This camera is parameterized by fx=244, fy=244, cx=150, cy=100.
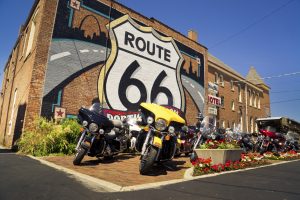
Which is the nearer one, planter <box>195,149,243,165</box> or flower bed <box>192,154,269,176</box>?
flower bed <box>192,154,269,176</box>

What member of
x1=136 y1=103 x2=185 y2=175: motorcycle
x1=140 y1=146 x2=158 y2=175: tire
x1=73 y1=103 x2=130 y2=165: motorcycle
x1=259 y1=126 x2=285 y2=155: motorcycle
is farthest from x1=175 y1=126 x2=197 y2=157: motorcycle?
x1=259 y1=126 x2=285 y2=155: motorcycle

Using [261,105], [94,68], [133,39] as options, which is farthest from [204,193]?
[261,105]

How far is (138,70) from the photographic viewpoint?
15453 mm

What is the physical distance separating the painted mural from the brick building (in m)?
0.05

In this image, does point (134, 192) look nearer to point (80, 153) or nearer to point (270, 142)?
point (80, 153)

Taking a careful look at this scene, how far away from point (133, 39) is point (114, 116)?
17.1 ft

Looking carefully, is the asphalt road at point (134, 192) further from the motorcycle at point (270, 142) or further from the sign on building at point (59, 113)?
the motorcycle at point (270, 142)

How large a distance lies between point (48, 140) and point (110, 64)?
21.4ft

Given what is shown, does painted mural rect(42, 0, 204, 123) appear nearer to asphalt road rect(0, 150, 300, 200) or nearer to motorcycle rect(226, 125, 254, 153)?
motorcycle rect(226, 125, 254, 153)

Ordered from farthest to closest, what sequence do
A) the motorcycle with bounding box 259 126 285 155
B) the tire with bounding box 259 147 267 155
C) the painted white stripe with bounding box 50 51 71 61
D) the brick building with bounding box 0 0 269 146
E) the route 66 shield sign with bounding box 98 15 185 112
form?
1. the route 66 shield sign with bounding box 98 15 185 112
2. the motorcycle with bounding box 259 126 285 155
3. the tire with bounding box 259 147 267 155
4. the painted white stripe with bounding box 50 51 71 61
5. the brick building with bounding box 0 0 269 146

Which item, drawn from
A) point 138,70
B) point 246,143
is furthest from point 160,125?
point 138,70

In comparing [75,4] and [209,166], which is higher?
[75,4]

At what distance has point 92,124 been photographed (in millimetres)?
6488

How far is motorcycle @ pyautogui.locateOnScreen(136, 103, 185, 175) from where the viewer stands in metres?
5.38
